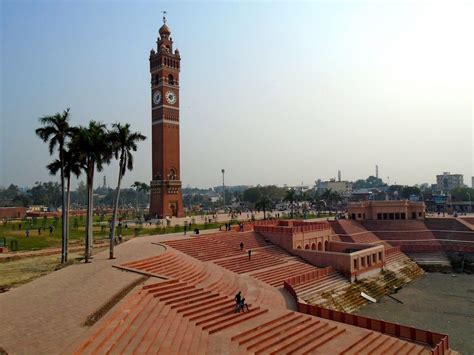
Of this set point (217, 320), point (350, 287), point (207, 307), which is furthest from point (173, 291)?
point (350, 287)

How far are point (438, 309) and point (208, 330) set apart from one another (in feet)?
68.2

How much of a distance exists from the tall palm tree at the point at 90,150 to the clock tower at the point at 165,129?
119 feet

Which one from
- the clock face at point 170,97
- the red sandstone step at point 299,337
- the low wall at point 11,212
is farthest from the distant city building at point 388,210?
the low wall at point 11,212

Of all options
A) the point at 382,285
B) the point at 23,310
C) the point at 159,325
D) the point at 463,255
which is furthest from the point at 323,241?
the point at 23,310

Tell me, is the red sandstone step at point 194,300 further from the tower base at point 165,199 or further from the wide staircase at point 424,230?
the tower base at point 165,199

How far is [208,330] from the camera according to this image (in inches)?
664

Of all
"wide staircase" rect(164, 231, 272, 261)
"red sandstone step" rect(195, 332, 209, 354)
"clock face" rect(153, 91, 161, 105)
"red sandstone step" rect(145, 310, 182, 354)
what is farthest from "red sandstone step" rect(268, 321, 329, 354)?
"clock face" rect(153, 91, 161, 105)

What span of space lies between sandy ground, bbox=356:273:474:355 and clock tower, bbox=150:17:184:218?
42192 mm

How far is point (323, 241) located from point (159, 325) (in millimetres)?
30906

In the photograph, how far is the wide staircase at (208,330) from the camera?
46.5ft

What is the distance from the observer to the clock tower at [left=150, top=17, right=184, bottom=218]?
66000mm

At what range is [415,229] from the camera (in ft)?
179

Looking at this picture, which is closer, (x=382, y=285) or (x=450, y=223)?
(x=382, y=285)

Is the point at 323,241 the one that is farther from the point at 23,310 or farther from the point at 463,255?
the point at 23,310
